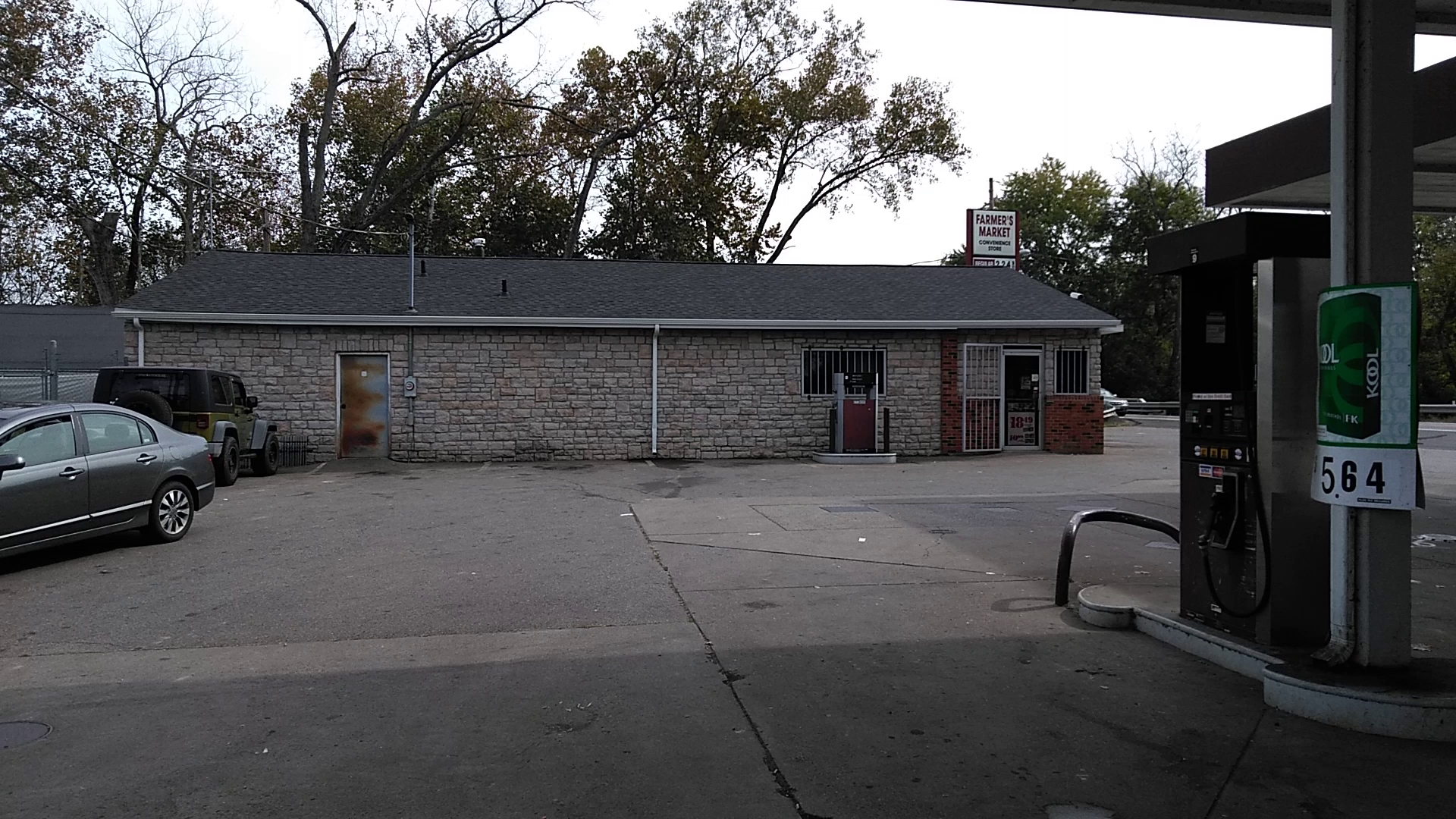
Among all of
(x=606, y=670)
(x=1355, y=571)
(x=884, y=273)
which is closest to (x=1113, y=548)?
(x=1355, y=571)

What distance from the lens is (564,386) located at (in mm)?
20641

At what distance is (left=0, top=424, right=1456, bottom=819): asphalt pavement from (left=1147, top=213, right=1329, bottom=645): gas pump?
1.92 feet

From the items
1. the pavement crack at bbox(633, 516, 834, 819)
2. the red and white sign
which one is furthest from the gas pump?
the red and white sign

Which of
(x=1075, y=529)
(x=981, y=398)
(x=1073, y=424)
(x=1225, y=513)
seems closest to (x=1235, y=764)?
(x=1225, y=513)

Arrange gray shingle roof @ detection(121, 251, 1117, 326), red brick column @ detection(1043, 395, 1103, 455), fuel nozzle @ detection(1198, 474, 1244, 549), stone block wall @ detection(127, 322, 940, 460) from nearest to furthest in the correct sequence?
fuel nozzle @ detection(1198, 474, 1244, 549)
stone block wall @ detection(127, 322, 940, 460)
gray shingle roof @ detection(121, 251, 1117, 326)
red brick column @ detection(1043, 395, 1103, 455)

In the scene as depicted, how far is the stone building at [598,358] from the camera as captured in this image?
19797mm

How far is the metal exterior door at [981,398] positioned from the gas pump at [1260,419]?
16.0m

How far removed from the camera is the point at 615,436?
20812 millimetres

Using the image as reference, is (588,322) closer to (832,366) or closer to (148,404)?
(832,366)

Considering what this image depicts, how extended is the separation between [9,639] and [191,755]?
3.25m

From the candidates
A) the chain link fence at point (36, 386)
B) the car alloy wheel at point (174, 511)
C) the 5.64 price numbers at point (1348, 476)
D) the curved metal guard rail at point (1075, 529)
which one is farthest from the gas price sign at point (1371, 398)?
the chain link fence at point (36, 386)

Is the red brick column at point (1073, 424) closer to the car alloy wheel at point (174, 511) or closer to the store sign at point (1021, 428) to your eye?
the store sign at point (1021, 428)

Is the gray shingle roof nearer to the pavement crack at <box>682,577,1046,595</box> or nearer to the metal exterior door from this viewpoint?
the metal exterior door

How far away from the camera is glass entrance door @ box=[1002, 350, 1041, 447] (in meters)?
22.3
